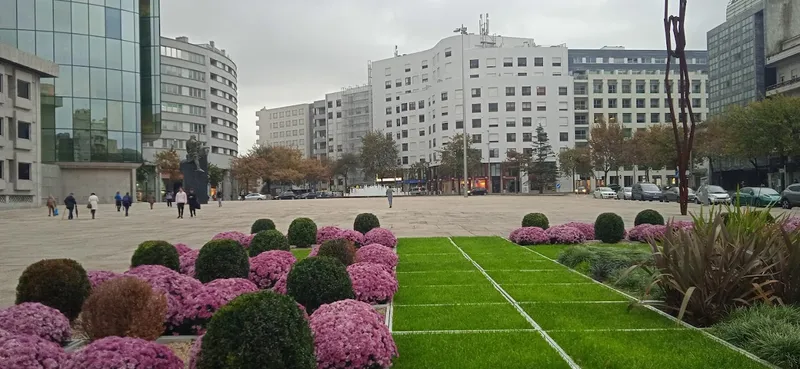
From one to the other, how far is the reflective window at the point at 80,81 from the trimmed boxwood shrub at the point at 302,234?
51185 millimetres

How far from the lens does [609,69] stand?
385ft

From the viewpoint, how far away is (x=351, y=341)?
4.89m

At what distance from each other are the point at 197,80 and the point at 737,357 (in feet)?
351

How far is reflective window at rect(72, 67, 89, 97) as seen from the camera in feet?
188

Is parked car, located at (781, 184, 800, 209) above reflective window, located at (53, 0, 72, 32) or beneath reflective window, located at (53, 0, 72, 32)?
beneath

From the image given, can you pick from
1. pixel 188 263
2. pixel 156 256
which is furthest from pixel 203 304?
pixel 188 263

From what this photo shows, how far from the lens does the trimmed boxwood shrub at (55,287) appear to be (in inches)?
268

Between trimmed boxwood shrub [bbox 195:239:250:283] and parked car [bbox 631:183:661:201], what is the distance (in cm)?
4978

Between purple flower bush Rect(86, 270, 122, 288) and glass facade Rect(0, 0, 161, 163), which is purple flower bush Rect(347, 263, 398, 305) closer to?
purple flower bush Rect(86, 270, 122, 288)

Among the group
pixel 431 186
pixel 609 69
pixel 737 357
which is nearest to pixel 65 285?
pixel 737 357

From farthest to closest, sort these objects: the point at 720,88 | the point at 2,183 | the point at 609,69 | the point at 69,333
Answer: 1. the point at 609,69
2. the point at 720,88
3. the point at 2,183
4. the point at 69,333

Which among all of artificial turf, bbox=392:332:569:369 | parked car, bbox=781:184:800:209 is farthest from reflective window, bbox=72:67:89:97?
artificial turf, bbox=392:332:569:369

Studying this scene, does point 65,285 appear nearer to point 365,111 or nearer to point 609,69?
point 609,69

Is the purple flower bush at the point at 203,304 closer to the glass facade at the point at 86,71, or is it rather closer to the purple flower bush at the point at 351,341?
the purple flower bush at the point at 351,341
